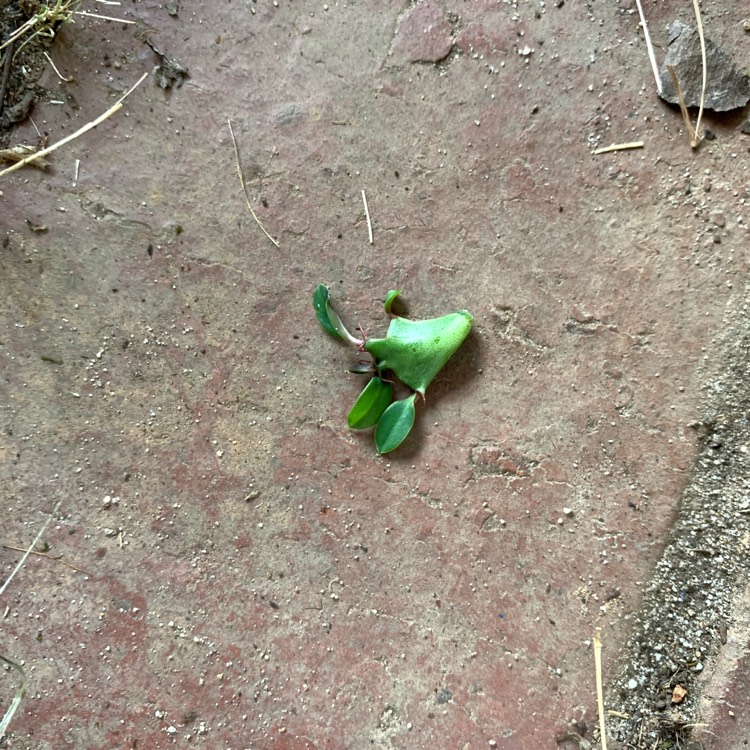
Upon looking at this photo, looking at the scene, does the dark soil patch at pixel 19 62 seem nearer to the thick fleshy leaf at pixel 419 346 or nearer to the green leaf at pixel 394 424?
the thick fleshy leaf at pixel 419 346

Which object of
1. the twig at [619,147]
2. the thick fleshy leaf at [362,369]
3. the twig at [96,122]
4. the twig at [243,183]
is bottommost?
the thick fleshy leaf at [362,369]

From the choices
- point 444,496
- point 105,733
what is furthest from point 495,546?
point 105,733

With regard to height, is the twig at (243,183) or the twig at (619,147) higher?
the twig at (243,183)

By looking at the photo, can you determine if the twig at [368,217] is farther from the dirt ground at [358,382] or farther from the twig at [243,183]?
the twig at [243,183]

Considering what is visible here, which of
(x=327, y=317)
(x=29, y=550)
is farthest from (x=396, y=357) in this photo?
(x=29, y=550)

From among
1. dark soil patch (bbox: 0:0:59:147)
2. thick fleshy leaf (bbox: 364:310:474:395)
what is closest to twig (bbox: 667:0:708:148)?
thick fleshy leaf (bbox: 364:310:474:395)

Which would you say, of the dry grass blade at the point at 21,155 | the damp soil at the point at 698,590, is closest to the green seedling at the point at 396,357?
the damp soil at the point at 698,590
